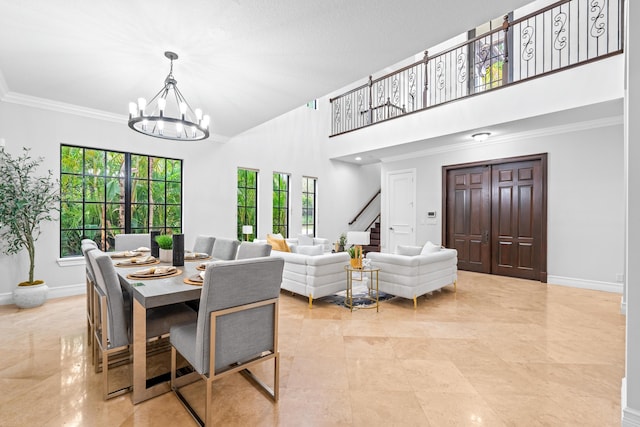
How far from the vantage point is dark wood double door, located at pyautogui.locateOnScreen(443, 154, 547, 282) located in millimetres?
5320

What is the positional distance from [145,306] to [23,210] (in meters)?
3.26

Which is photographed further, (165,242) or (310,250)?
(310,250)

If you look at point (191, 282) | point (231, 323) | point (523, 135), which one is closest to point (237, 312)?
point (231, 323)

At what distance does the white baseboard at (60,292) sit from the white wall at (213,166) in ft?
0.04

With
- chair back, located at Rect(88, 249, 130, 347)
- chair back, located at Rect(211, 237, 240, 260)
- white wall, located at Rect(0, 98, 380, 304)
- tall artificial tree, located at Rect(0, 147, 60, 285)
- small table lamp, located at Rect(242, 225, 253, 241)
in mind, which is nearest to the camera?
chair back, located at Rect(88, 249, 130, 347)

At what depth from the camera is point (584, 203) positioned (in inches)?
190

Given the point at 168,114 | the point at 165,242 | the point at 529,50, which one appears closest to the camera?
the point at 165,242

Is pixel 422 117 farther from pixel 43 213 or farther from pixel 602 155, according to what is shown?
pixel 43 213

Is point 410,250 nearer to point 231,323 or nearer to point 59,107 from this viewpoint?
point 231,323

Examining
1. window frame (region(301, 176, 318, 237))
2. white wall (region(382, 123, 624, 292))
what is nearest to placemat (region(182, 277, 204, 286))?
window frame (region(301, 176, 318, 237))

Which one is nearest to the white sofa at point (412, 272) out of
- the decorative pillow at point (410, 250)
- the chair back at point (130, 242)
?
the decorative pillow at point (410, 250)

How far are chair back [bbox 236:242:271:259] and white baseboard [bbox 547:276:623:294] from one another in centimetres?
512

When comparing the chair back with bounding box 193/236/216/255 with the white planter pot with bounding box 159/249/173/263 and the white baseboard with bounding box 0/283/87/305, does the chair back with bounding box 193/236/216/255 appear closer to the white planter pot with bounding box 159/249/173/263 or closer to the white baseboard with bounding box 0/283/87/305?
the white planter pot with bounding box 159/249/173/263
